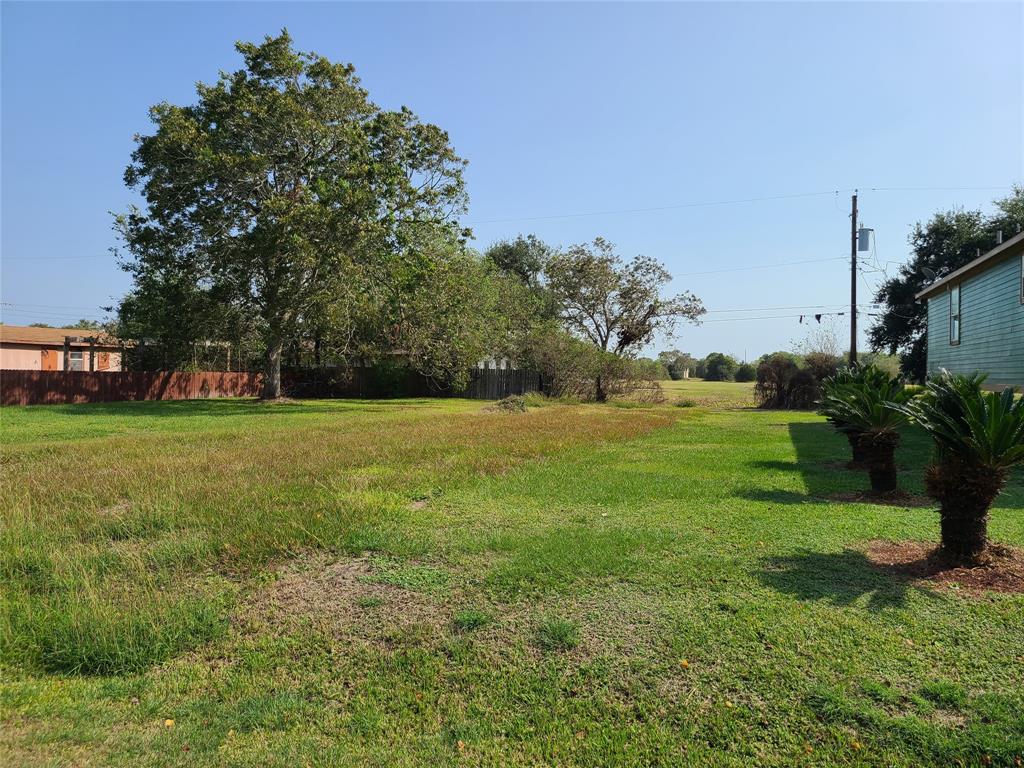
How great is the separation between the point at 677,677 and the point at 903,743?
919mm

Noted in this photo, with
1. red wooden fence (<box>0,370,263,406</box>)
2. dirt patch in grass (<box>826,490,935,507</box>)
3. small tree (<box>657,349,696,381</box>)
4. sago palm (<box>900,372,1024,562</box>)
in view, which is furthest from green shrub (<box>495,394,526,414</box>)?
small tree (<box>657,349,696,381</box>)

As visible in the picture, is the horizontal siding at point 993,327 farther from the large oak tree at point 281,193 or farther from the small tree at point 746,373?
the small tree at point 746,373

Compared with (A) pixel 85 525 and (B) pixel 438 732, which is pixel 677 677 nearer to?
(B) pixel 438 732

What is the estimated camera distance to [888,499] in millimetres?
6906

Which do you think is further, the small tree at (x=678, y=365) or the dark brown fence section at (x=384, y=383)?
the small tree at (x=678, y=365)

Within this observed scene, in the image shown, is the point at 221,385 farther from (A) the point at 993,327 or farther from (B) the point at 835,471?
(A) the point at 993,327

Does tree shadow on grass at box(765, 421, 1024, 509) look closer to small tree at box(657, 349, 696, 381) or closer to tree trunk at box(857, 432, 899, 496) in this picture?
tree trunk at box(857, 432, 899, 496)

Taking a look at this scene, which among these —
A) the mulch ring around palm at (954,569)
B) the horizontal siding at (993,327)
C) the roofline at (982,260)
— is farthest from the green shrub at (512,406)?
the mulch ring around palm at (954,569)

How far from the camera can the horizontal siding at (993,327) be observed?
45.1 ft

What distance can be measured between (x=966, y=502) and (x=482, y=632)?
3625 millimetres

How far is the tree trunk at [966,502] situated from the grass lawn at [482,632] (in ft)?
2.03

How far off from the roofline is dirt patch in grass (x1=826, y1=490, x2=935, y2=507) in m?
9.26

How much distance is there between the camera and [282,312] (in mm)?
21719

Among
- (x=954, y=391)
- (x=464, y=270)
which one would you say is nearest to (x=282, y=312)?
(x=464, y=270)
